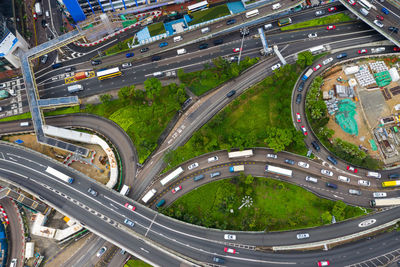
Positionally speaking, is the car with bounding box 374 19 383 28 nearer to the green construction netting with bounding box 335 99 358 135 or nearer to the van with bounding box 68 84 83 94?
the green construction netting with bounding box 335 99 358 135

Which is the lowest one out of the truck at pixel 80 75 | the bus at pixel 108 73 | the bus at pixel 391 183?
the bus at pixel 391 183

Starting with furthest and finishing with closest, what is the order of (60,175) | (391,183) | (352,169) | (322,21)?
(322,21) < (60,175) < (352,169) < (391,183)

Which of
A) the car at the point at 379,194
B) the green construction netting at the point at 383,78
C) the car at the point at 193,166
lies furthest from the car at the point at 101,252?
the green construction netting at the point at 383,78

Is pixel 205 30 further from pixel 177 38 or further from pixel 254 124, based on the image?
pixel 254 124

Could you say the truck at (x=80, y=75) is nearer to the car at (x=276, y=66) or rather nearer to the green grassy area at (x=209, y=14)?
the green grassy area at (x=209, y=14)

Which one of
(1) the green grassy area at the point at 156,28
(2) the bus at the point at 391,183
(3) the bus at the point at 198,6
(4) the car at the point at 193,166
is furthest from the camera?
(3) the bus at the point at 198,6

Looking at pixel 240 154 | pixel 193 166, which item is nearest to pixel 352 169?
pixel 240 154
